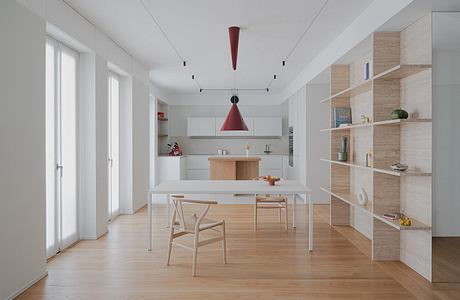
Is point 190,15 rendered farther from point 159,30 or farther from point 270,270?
point 270,270

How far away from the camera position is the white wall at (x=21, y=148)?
295cm

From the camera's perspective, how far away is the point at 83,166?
4.86m

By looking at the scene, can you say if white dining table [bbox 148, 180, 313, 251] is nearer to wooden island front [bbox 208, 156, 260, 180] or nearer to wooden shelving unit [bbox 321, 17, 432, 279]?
wooden shelving unit [bbox 321, 17, 432, 279]

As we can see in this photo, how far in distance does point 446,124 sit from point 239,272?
2376 millimetres

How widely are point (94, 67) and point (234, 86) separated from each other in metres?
5.40

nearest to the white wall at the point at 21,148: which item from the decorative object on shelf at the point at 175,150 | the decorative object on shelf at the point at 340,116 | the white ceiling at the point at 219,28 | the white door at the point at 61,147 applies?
the white door at the point at 61,147

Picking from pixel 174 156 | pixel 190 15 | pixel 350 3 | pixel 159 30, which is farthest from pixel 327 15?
pixel 174 156

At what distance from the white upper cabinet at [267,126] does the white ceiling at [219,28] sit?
3.41 meters

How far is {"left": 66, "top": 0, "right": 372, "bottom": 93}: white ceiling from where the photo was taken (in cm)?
408

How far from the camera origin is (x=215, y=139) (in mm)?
11445

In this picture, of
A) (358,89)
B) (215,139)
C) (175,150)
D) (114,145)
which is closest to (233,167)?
(175,150)

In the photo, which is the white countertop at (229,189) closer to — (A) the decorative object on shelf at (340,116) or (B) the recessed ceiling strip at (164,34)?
(A) the decorative object on shelf at (340,116)

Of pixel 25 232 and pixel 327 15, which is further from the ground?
pixel 327 15

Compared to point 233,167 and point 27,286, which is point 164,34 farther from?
point 233,167
